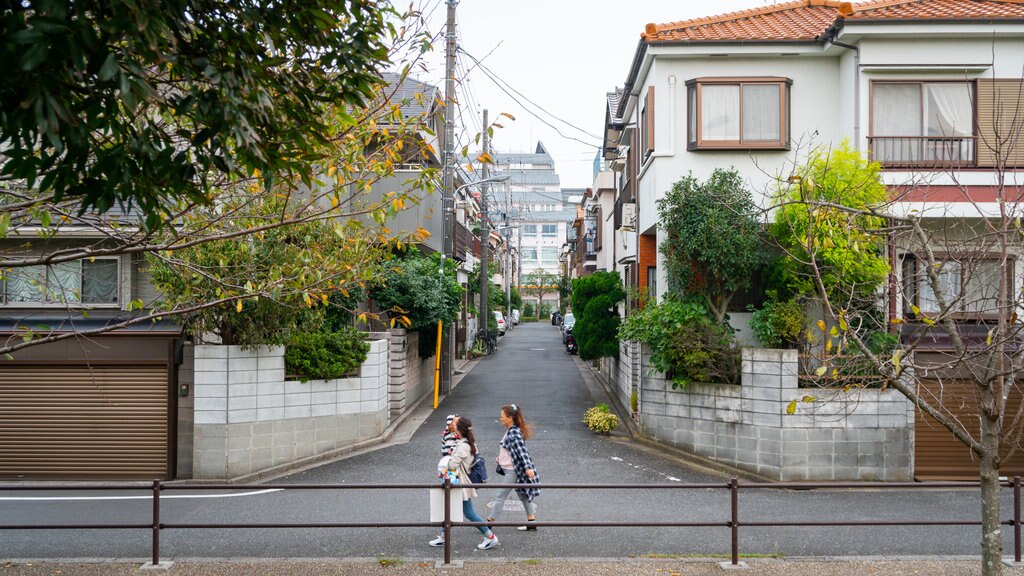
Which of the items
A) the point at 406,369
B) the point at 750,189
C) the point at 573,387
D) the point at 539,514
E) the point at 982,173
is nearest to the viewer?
the point at 539,514

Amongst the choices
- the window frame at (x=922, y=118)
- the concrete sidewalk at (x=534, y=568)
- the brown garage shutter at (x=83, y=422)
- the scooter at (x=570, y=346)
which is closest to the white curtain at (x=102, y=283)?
the brown garage shutter at (x=83, y=422)

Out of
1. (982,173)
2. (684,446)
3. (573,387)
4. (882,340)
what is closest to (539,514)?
(684,446)

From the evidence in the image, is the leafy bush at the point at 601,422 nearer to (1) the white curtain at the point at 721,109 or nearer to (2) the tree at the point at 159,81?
(1) the white curtain at the point at 721,109

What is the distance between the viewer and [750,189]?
14.2 m

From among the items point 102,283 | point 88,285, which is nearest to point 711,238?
point 102,283

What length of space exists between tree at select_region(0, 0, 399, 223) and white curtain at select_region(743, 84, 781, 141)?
32.6 ft

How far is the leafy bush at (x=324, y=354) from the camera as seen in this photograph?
42.8ft

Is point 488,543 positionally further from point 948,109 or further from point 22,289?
point 22,289

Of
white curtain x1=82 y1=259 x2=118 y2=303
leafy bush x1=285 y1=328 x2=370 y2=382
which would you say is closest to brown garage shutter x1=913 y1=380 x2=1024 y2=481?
leafy bush x1=285 y1=328 x2=370 y2=382

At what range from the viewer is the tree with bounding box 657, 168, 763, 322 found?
13078mm

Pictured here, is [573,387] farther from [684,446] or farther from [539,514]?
[539,514]

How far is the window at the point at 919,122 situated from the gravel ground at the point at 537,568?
8.10 meters

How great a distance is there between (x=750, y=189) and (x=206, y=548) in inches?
440

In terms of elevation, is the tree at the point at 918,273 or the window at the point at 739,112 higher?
the window at the point at 739,112
